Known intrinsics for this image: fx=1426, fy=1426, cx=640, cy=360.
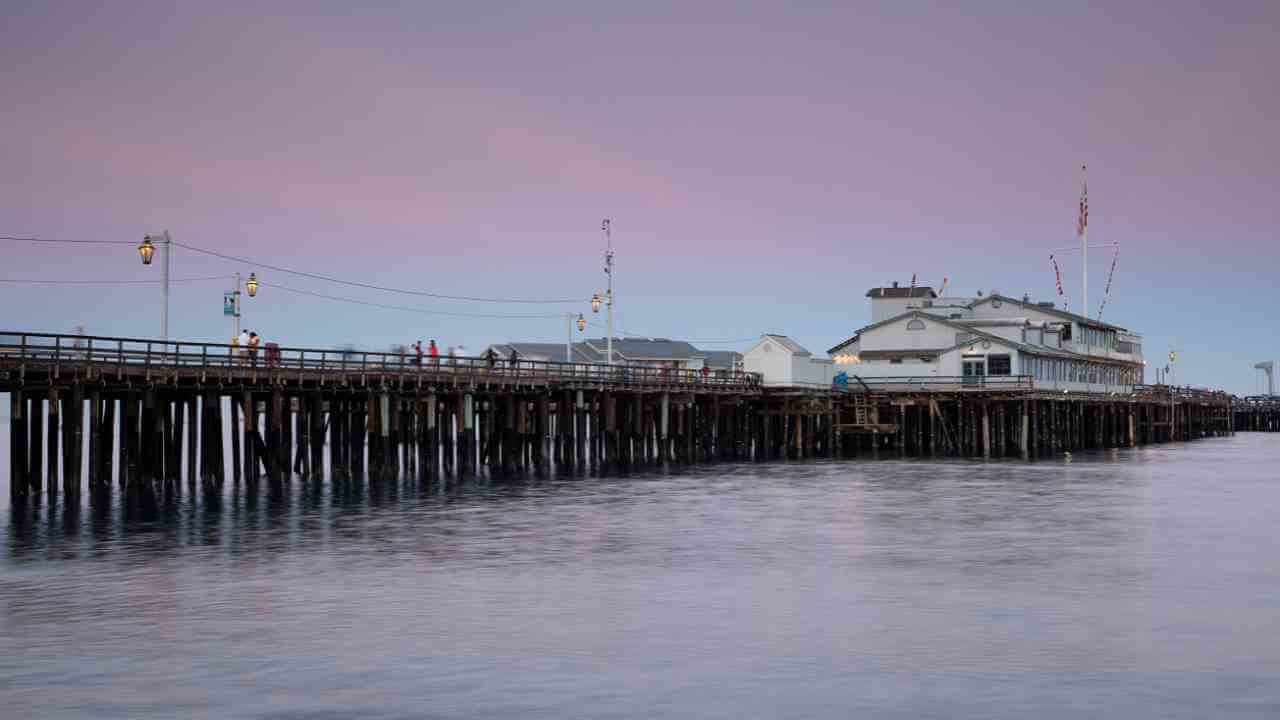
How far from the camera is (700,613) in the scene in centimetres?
2655

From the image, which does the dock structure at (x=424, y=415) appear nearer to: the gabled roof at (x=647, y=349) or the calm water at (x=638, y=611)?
the calm water at (x=638, y=611)

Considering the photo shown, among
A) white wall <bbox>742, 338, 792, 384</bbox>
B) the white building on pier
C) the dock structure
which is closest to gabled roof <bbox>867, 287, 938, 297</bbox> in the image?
the white building on pier

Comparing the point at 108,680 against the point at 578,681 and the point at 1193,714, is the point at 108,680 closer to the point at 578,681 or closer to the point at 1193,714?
the point at 578,681

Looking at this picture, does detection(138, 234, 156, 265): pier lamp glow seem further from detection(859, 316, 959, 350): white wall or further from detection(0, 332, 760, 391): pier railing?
detection(859, 316, 959, 350): white wall

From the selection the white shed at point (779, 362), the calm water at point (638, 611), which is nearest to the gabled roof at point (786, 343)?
the white shed at point (779, 362)

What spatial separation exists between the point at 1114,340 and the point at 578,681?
105296 millimetres

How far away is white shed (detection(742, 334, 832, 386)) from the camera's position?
91.1 m

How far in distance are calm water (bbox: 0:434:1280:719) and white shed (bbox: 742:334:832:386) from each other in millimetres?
41937

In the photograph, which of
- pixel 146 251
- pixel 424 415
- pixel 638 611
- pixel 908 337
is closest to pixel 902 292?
pixel 908 337

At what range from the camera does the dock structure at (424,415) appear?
158 ft

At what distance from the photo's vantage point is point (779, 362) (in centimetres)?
9131

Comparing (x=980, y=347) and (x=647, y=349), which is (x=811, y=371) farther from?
(x=647, y=349)

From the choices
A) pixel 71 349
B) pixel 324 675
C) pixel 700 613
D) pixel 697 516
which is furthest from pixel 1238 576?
pixel 71 349

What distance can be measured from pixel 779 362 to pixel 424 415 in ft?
110
